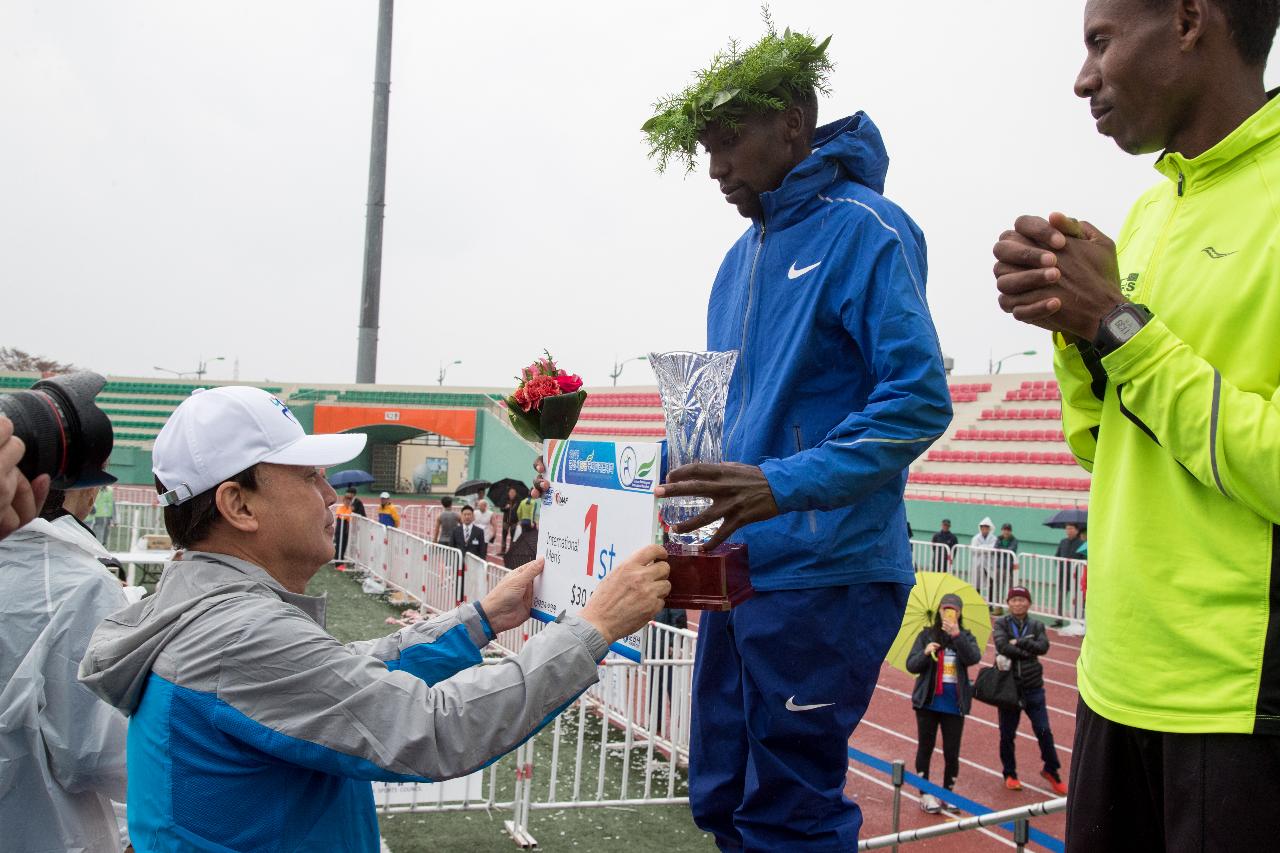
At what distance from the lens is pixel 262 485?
2.19 m

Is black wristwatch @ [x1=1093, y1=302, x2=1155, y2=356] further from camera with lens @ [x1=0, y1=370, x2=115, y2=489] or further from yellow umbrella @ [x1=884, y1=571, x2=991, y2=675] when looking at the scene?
yellow umbrella @ [x1=884, y1=571, x2=991, y2=675]

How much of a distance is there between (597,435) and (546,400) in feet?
27.5

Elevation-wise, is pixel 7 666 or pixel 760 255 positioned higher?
pixel 760 255

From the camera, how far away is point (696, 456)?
2.15 m

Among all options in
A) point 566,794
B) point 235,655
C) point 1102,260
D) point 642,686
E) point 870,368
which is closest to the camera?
point 1102,260

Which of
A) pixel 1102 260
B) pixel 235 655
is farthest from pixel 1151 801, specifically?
pixel 235 655

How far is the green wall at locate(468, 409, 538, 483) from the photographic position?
131 ft

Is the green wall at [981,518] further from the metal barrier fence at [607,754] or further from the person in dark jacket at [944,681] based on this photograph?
the metal barrier fence at [607,754]

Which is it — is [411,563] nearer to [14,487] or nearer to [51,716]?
[51,716]

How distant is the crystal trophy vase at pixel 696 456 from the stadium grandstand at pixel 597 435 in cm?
1124

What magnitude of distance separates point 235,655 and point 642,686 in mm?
6251

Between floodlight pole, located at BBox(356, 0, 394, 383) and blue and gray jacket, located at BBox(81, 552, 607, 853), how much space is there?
21176 mm

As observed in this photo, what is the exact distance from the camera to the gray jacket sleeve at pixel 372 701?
1.84 m

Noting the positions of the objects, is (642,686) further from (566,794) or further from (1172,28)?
(1172,28)
